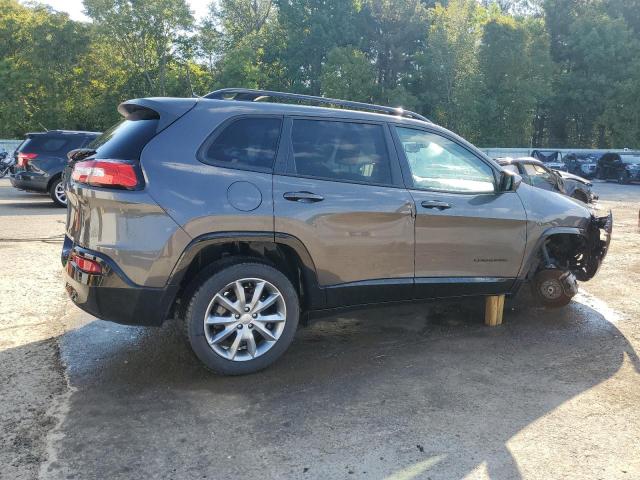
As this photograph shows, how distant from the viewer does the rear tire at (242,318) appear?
364cm

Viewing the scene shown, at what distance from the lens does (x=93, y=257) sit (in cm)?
353

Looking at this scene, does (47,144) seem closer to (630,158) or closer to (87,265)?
(87,265)

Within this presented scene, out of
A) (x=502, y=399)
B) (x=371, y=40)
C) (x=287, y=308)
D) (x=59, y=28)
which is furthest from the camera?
(x=371, y=40)

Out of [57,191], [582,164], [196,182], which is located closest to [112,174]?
[196,182]

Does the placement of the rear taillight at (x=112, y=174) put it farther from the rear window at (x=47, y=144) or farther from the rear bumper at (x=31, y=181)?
the rear window at (x=47, y=144)

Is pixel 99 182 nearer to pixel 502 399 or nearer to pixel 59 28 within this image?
pixel 502 399

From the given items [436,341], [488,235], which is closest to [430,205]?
[488,235]

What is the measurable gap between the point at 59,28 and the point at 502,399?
4042cm

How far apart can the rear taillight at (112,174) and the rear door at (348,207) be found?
3.00ft

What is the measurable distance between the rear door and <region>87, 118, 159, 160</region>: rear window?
87 cm

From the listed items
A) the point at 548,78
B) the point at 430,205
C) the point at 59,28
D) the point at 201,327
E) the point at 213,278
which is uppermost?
the point at 59,28

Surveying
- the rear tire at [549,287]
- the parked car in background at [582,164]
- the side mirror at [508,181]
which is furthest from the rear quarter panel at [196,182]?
the parked car in background at [582,164]

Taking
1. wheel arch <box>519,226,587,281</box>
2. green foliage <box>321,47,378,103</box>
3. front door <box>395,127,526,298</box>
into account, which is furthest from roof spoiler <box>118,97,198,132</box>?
green foliage <box>321,47,378,103</box>

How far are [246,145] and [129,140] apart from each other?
29.5 inches
